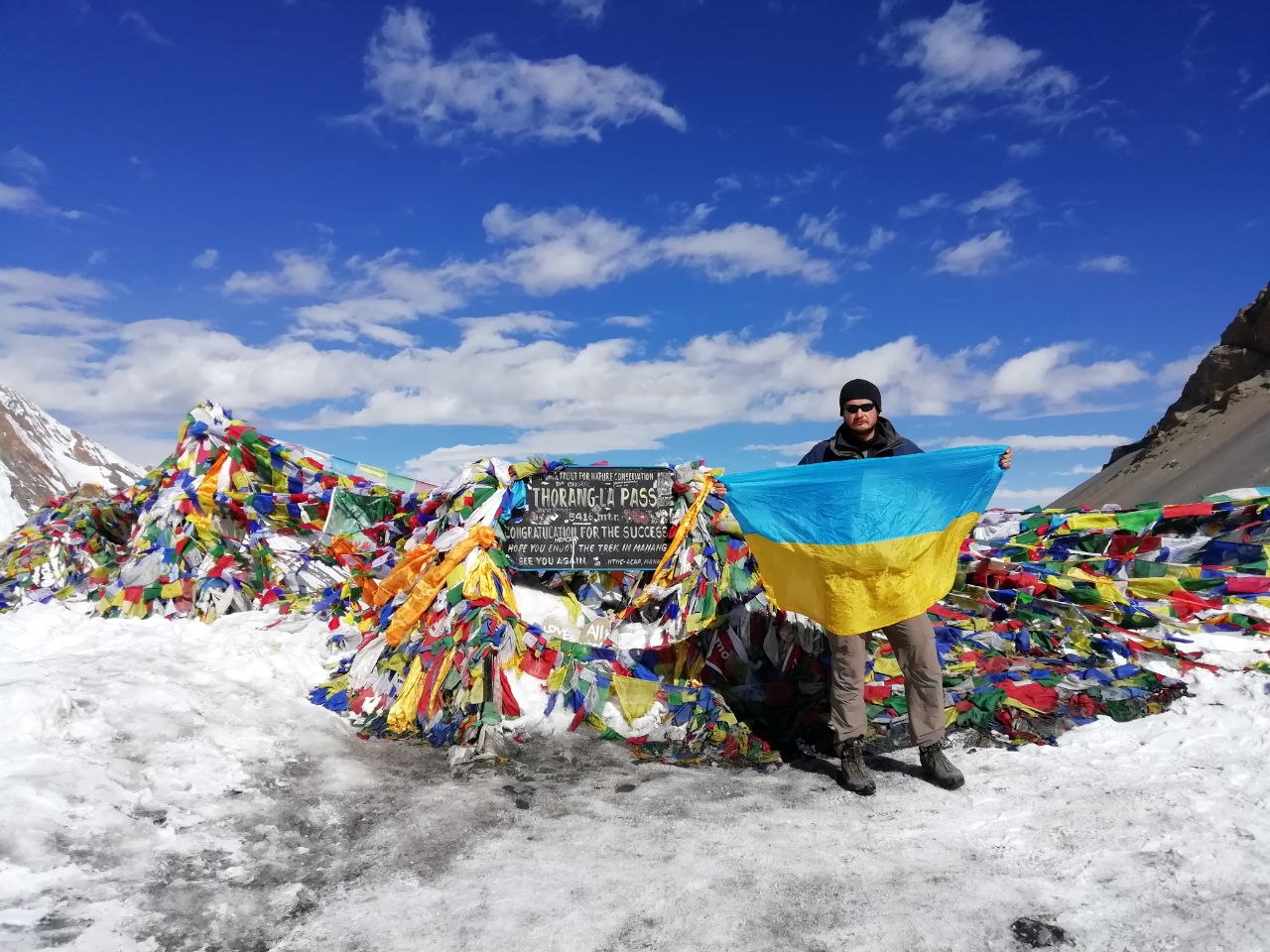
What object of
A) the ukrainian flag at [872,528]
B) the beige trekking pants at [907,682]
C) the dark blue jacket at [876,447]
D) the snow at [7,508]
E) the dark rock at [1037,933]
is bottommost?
the dark rock at [1037,933]

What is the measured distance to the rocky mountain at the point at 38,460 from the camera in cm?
6259

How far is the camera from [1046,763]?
17.1 ft

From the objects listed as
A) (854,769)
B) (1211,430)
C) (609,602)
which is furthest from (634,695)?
(1211,430)

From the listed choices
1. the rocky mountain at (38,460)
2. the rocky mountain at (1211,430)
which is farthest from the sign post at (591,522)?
the rocky mountain at (38,460)

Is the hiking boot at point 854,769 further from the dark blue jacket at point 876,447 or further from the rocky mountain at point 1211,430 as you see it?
the rocky mountain at point 1211,430

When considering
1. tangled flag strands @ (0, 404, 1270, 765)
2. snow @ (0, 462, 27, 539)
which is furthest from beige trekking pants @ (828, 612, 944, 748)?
snow @ (0, 462, 27, 539)

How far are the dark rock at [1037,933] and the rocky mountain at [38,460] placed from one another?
62.0 m

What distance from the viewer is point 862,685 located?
17.2 feet

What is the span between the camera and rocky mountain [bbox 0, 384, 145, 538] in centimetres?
6259

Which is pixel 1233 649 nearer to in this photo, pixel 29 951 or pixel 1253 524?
pixel 1253 524

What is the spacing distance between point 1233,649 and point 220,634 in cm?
875

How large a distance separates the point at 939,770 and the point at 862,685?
634 millimetres

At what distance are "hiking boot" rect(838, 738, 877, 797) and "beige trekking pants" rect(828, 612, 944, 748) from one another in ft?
0.21

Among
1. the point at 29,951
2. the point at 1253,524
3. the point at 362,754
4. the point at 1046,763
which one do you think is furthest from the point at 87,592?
the point at 1253,524
